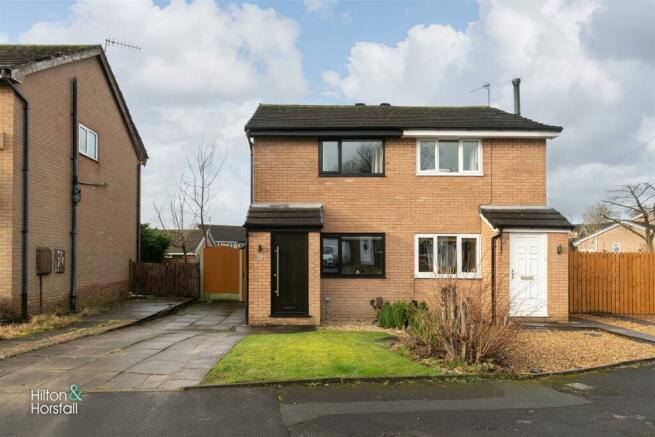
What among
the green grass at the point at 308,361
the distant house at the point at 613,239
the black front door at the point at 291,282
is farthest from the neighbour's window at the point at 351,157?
the distant house at the point at 613,239

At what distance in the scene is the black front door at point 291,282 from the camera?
13438mm

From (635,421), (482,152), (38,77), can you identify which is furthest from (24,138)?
(635,421)

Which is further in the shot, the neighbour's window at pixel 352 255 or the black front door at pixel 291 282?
the neighbour's window at pixel 352 255

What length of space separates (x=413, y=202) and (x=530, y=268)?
A: 3.43 meters

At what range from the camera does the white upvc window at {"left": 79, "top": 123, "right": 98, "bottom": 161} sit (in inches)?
628

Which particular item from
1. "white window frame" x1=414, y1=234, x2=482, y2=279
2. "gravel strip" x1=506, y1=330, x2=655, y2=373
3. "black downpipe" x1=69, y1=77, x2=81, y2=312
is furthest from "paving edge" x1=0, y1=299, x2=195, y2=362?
"gravel strip" x1=506, y1=330, x2=655, y2=373

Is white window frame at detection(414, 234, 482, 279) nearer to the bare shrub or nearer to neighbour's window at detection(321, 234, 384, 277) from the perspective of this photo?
neighbour's window at detection(321, 234, 384, 277)

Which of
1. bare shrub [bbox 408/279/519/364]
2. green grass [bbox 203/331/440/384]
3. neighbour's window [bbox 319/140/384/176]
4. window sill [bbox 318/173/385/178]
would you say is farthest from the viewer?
neighbour's window [bbox 319/140/384/176]

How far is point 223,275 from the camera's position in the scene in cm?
2134

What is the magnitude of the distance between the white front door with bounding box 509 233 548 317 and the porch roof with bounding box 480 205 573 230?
359mm

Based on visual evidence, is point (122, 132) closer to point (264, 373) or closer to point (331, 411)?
point (264, 373)

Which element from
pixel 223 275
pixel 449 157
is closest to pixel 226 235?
pixel 223 275

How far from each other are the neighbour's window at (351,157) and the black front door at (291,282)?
2.47 meters

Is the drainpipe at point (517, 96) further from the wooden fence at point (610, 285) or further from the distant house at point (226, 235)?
the distant house at point (226, 235)
